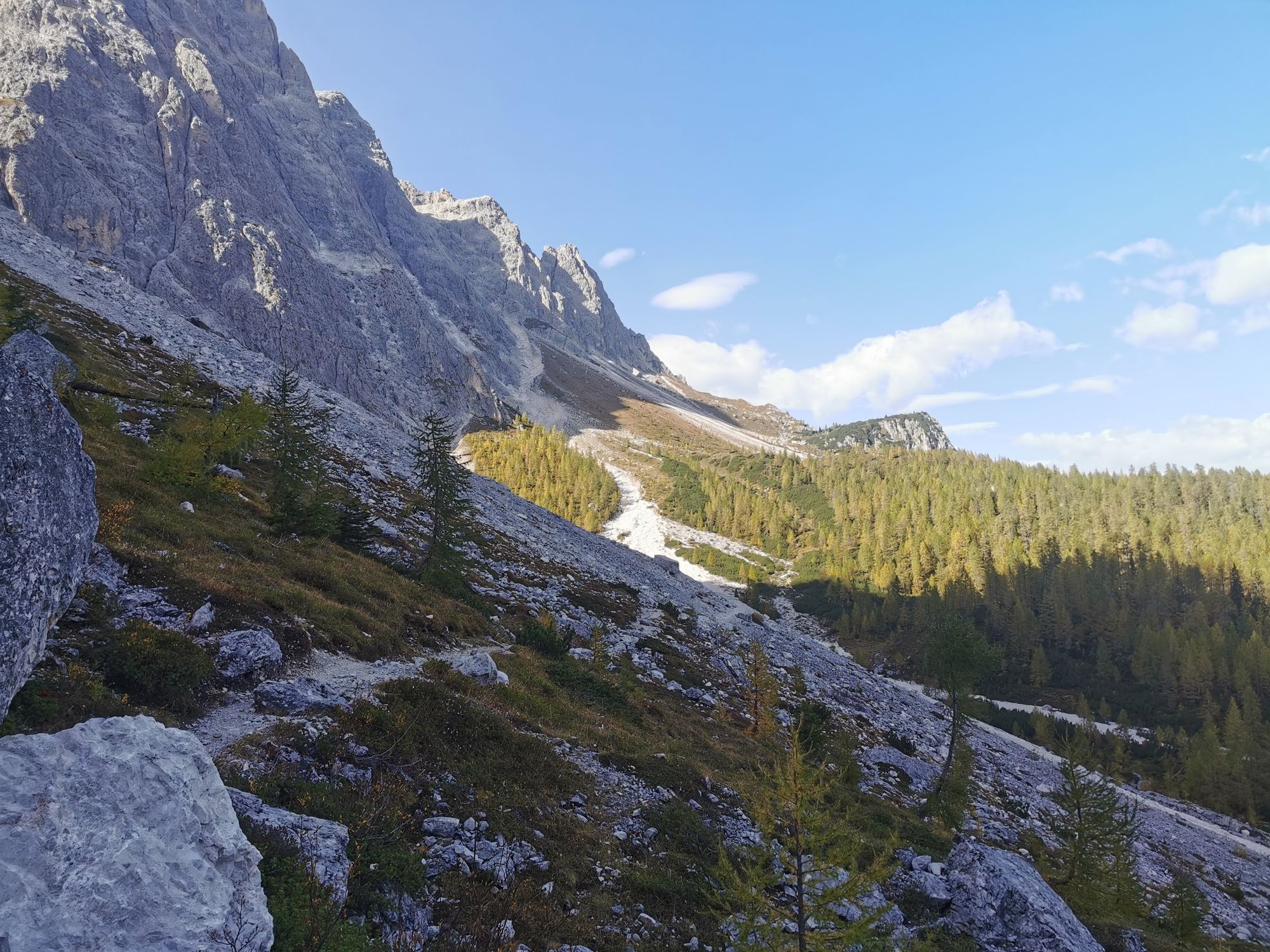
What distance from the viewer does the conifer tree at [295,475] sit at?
2486cm

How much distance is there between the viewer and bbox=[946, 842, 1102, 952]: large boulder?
42.7 ft

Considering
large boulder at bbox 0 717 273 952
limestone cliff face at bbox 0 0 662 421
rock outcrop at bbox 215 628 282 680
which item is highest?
limestone cliff face at bbox 0 0 662 421

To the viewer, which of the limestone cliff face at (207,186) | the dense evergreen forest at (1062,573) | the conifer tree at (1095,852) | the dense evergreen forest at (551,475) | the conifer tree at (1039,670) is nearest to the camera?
the conifer tree at (1095,852)

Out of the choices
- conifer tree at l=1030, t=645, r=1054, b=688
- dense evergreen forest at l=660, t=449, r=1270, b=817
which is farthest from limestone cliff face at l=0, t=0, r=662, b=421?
conifer tree at l=1030, t=645, r=1054, b=688

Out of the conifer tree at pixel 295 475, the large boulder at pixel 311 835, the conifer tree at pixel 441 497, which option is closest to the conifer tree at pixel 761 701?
the conifer tree at pixel 441 497

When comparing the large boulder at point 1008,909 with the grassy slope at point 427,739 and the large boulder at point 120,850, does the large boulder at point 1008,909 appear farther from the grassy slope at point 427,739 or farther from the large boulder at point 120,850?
the large boulder at point 120,850

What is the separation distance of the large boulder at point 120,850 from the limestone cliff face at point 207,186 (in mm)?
128056

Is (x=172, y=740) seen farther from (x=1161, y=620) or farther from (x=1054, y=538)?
(x=1054, y=538)

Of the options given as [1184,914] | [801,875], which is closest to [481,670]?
[801,875]

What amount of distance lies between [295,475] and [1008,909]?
1316 inches

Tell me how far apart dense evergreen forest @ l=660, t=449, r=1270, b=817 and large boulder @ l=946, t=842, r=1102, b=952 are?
62504mm

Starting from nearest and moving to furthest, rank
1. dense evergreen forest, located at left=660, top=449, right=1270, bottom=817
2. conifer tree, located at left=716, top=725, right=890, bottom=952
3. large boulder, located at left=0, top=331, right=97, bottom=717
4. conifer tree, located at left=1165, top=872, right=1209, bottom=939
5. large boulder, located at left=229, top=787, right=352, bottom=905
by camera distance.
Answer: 1. large boulder, located at left=0, top=331, right=97, bottom=717
2. large boulder, located at left=229, top=787, right=352, bottom=905
3. conifer tree, located at left=716, top=725, right=890, bottom=952
4. conifer tree, located at left=1165, top=872, right=1209, bottom=939
5. dense evergreen forest, located at left=660, top=449, right=1270, bottom=817

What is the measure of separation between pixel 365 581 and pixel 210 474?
9.82 meters

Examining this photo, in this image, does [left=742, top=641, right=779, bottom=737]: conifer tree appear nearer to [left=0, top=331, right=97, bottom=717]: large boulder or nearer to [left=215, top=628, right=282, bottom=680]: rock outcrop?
[left=215, top=628, right=282, bottom=680]: rock outcrop
